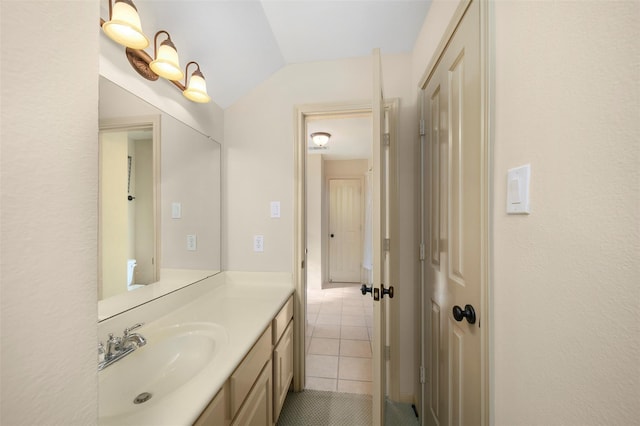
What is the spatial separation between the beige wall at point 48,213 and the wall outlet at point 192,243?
3.86 feet

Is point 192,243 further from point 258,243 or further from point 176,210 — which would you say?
point 258,243

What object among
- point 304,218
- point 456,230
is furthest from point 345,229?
point 456,230

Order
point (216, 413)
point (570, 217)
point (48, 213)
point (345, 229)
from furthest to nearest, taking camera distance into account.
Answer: point (345, 229), point (216, 413), point (570, 217), point (48, 213)

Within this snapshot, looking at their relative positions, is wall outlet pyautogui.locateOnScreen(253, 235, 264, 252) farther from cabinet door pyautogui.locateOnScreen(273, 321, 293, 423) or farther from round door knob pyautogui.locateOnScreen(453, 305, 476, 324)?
round door knob pyautogui.locateOnScreen(453, 305, 476, 324)

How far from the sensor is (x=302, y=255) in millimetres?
1805

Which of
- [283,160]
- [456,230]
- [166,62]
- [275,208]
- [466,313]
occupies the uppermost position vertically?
[166,62]

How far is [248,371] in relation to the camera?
0.98 m

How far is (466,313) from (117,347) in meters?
1.30

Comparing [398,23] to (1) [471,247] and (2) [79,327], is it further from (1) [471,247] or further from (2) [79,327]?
(2) [79,327]

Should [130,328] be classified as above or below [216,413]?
above

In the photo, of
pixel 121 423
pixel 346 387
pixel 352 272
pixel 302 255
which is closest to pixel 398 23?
pixel 302 255

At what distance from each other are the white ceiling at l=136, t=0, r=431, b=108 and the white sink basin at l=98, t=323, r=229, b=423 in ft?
4.38

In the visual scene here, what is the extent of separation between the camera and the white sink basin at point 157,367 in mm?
711

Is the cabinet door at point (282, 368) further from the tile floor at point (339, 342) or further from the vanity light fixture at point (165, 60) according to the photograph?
the vanity light fixture at point (165, 60)
